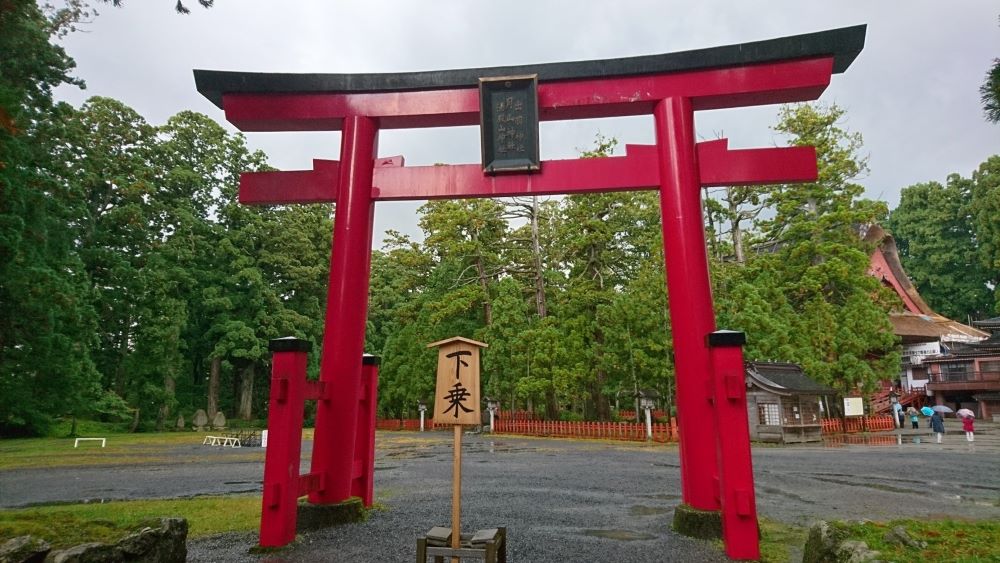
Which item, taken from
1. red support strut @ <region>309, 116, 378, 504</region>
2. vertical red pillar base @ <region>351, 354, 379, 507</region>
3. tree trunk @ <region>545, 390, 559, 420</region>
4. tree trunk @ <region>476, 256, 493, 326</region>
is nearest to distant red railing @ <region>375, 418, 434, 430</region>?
tree trunk @ <region>476, 256, 493, 326</region>

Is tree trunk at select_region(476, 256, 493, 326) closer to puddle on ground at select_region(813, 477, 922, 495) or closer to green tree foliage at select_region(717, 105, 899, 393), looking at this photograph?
green tree foliage at select_region(717, 105, 899, 393)

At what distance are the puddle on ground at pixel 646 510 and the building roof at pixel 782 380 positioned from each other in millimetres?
12779

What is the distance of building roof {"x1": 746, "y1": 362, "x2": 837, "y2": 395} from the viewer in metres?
17.8

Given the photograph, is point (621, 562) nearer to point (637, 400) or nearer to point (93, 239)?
point (637, 400)

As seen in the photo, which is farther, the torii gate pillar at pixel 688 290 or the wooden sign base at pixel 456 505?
the torii gate pillar at pixel 688 290

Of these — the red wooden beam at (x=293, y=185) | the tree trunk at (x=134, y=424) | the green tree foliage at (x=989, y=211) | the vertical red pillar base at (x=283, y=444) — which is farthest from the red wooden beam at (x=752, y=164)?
the tree trunk at (x=134, y=424)

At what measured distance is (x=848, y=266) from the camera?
857 inches

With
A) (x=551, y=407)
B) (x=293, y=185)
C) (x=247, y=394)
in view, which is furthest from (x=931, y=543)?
(x=247, y=394)

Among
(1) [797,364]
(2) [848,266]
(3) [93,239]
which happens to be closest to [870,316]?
(2) [848,266]

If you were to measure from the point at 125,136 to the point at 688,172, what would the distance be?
2805 cm

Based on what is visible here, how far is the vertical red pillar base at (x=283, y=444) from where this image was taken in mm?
4984

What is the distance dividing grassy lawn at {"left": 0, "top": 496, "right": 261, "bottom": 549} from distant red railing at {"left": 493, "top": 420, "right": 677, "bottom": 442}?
583 inches

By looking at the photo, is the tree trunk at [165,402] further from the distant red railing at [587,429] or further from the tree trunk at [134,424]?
the distant red railing at [587,429]

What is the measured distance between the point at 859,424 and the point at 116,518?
2467cm
